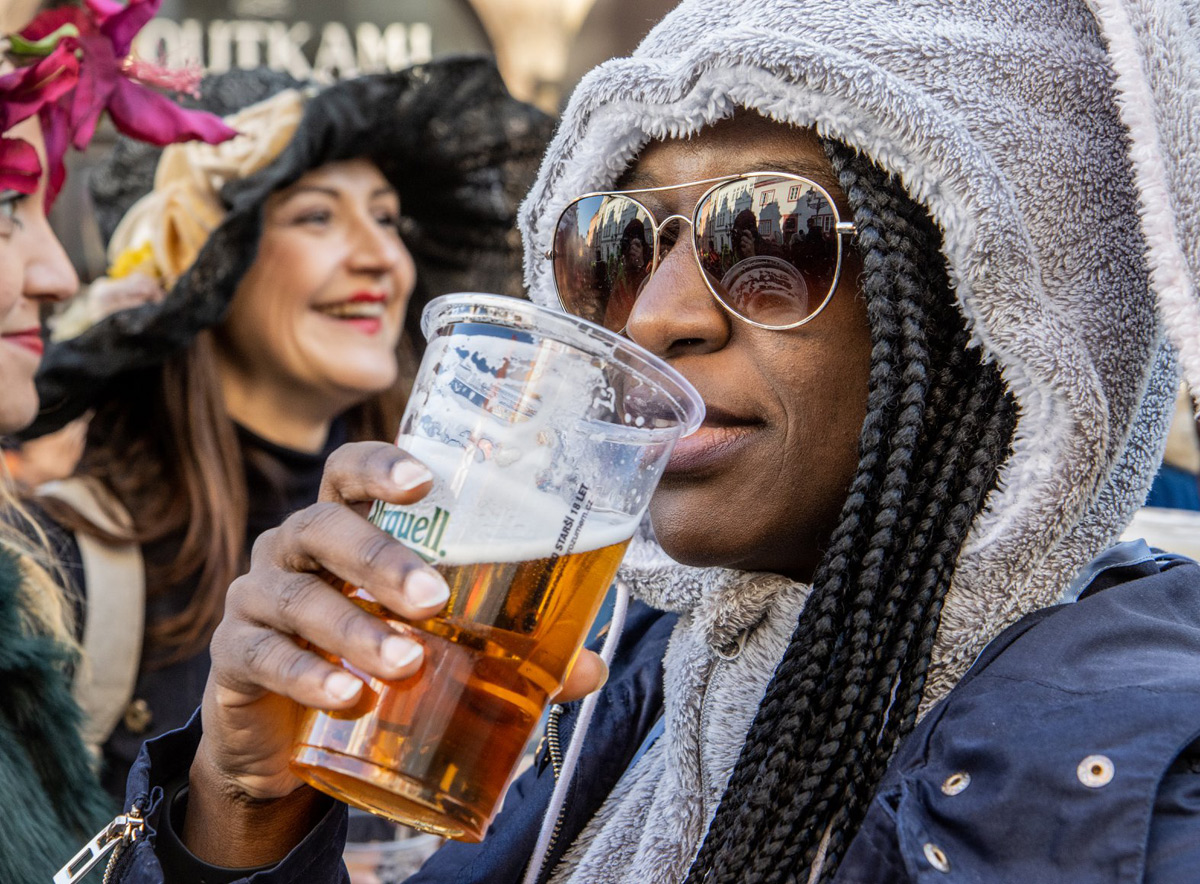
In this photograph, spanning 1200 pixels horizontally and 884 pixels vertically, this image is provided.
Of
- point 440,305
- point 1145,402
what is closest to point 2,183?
point 440,305

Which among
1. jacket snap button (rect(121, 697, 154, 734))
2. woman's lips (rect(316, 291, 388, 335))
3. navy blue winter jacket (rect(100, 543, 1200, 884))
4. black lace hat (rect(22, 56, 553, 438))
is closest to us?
navy blue winter jacket (rect(100, 543, 1200, 884))

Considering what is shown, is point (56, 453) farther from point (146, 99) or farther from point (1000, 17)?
point (1000, 17)

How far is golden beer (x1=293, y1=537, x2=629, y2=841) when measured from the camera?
102cm

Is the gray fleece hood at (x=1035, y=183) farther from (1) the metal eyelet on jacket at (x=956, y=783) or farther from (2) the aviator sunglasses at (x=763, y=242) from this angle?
(1) the metal eyelet on jacket at (x=956, y=783)

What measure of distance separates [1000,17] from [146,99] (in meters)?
1.83

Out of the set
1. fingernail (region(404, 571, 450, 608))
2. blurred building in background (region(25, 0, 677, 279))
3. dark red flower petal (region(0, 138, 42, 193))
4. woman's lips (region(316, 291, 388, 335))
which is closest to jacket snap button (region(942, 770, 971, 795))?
fingernail (region(404, 571, 450, 608))

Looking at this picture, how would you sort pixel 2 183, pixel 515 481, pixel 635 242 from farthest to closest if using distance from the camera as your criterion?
pixel 2 183, pixel 635 242, pixel 515 481

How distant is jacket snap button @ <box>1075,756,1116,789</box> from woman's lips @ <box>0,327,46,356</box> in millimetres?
2106

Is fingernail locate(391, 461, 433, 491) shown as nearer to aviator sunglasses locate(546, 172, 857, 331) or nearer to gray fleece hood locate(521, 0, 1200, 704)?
aviator sunglasses locate(546, 172, 857, 331)

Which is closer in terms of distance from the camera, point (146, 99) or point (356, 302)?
point (146, 99)

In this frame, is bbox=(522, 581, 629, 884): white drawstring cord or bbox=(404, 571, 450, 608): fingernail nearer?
bbox=(404, 571, 450, 608): fingernail

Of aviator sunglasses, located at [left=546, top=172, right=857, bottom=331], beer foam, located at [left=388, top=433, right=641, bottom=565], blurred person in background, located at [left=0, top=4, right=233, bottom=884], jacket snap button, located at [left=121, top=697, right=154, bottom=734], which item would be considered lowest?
jacket snap button, located at [left=121, top=697, right=154, bottom=734]

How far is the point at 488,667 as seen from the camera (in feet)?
3.42

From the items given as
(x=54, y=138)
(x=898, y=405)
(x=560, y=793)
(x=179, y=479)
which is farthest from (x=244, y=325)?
(x=898, y=405)
